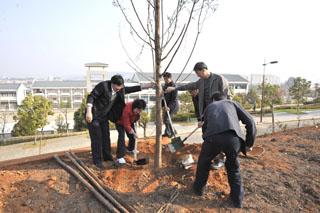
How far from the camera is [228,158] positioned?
7.21 ft

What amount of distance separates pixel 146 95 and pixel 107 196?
3311 centimetres

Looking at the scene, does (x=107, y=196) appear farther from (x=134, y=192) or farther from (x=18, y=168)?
(x=18, y=168)

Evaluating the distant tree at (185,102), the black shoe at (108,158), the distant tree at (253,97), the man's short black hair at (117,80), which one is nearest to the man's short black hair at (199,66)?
the man's short black hair at (117,80)

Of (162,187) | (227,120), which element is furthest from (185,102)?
(227,120)

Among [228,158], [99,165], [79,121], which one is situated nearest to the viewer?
[228,158]

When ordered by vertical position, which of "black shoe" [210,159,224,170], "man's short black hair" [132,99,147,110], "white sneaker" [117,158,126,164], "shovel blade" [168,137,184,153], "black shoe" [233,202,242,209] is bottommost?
"black shoe" [233,202,242,209]

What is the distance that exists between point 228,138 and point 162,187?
114cm

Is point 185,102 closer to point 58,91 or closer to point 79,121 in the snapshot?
point 79,121

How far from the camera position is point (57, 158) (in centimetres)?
329

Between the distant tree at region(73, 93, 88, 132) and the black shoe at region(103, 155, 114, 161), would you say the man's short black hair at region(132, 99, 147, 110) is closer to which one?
the black shoe at region(103, 155, 114, 161)

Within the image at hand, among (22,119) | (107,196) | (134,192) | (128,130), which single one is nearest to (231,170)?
(134,192)

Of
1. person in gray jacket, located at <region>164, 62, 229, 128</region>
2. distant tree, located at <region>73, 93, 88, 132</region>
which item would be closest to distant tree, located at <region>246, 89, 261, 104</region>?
distant tree, located at <region>73, 93, 88, 132</region>

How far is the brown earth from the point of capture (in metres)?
2.24

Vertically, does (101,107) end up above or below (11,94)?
below
